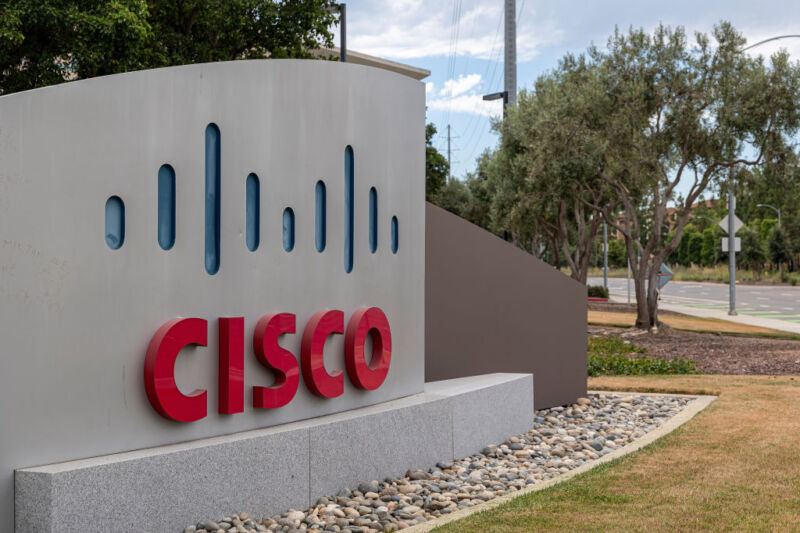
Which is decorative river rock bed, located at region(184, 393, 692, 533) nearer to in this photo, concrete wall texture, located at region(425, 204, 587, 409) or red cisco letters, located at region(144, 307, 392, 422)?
concrete wall texture, located at region(425, 204, 587, 409)

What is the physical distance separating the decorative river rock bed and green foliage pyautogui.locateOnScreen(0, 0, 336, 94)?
31.7ft

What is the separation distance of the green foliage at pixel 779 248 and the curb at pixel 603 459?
2588 inches

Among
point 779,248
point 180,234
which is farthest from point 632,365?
point 779,248

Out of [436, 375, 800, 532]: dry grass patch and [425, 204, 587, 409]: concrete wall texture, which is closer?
[436, 375, 800, 532]: dry grass patch

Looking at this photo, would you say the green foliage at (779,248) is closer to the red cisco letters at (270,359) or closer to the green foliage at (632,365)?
the green foliage at (632,365)

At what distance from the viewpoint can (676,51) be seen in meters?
24.4

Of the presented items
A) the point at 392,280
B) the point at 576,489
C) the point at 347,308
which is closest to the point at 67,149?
the point at 347,308

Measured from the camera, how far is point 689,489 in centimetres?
687

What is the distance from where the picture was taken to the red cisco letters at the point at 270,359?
570 cm

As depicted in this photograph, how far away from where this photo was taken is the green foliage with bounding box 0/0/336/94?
1392 centimetres

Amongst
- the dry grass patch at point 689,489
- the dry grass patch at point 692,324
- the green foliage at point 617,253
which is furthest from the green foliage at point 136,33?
the green foliage at point 617,253

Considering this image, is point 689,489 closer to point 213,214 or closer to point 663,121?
point 213,214

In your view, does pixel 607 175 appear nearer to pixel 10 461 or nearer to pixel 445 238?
pixel 445 238

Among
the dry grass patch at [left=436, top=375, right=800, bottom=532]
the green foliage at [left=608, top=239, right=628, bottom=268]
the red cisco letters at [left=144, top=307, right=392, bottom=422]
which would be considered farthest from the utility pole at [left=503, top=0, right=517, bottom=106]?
the green foliage at [left=608, top=239, right=628, bottom=268]
